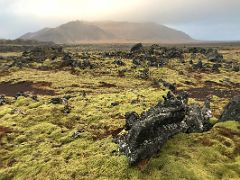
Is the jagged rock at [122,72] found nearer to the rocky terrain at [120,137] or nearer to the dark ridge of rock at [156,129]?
the rocky terrain at [120,137]

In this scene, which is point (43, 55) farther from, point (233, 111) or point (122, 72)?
point (233, 111)

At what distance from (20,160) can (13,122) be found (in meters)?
15.6

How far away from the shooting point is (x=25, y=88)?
316 feet

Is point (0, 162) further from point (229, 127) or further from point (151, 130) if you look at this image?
point (229, 127)

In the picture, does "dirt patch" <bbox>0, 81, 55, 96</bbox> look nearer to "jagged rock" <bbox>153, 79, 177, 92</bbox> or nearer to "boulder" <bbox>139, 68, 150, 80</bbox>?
"jagged rock" <bbox>153, 79, 177, 92</bbox>

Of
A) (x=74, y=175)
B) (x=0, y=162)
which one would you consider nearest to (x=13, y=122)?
(x=0, y=162)

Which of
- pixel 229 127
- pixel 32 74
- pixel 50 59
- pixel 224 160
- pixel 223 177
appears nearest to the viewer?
pixel 223 177

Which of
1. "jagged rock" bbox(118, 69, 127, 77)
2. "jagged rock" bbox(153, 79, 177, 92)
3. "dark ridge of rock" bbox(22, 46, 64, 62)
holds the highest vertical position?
"jagged rock" bbox(153, 79, 177, 92)

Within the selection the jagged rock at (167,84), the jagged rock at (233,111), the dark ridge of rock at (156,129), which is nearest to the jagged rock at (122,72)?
the jagged rock at (167,84)

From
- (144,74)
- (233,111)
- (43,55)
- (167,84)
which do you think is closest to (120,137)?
(233,111)

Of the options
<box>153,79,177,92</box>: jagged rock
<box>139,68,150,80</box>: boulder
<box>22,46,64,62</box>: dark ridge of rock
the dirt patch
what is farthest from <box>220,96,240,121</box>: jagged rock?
<box>22,46,64,62</box>: dark ridge of rock

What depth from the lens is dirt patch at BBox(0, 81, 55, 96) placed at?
88.9m

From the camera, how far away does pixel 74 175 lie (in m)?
32.6

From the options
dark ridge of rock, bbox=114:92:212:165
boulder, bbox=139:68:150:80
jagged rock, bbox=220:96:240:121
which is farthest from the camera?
boulder, bbox=139:68:150:80
